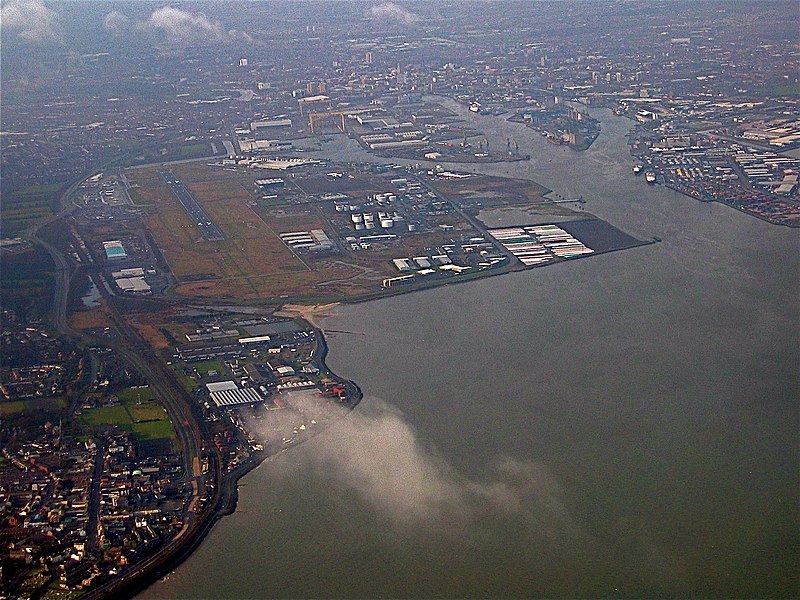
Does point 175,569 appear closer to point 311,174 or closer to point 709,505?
point 709,505

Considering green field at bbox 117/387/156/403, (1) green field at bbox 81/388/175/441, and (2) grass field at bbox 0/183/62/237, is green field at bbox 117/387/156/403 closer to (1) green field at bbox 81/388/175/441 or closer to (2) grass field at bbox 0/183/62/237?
(1) green field at bbox 81/388/175/441

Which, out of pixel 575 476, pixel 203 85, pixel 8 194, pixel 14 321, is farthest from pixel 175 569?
pixel 203 85

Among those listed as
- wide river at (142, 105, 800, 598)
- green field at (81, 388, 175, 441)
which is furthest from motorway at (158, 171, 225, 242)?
green field at (81, 388, 175, 441)

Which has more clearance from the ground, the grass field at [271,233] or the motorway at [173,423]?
the motorway at [173,423]

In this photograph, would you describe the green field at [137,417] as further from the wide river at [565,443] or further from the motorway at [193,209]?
the motorway at [193,209]

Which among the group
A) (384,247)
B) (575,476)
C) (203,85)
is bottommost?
(203,85)

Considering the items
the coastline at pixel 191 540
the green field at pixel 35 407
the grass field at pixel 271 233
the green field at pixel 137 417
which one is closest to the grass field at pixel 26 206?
the grass field at pixel 271 233
